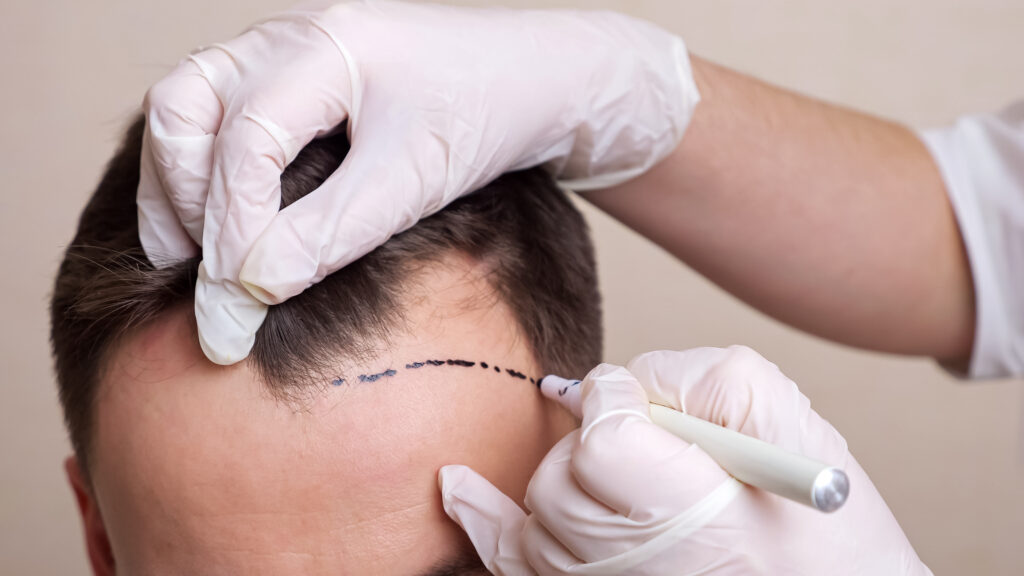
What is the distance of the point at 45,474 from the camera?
2.25m

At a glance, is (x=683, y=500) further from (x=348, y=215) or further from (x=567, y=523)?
(x=348, y=215)

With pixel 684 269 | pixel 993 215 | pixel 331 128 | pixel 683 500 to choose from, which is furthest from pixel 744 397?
pixel 684 269

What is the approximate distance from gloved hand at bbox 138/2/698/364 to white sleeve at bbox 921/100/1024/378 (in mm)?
643

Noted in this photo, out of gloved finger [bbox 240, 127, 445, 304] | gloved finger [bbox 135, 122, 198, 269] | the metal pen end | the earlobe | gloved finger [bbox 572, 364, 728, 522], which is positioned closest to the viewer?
the metal pen end

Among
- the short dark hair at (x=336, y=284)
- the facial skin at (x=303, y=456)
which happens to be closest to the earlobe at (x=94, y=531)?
the short dark hair at (x=336, y=284)

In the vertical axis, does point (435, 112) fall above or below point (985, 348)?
above

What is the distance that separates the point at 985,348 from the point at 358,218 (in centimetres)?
104

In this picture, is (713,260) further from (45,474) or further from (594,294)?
(45,474)

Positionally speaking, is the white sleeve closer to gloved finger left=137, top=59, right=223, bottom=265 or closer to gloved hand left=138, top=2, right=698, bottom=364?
gloved hand left=138, top=2, right=698, bottom=364

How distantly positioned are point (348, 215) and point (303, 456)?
0.26 m

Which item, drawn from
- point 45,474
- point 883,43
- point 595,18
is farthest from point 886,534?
point 45,474

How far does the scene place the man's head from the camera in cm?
93

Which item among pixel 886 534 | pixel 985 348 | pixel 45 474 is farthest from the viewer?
pixel 45 474

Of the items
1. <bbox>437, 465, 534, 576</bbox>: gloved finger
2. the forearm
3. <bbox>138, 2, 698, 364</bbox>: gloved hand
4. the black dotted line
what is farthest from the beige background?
<bbox>437, 465, 534, 576</bbox>: gloved finger
